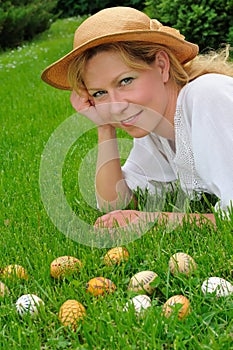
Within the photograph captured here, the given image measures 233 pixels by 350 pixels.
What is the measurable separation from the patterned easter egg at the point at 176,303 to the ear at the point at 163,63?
105 cm

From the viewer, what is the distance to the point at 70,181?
131 inches

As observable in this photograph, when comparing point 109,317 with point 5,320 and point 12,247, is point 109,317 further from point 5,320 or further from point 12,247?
point 12,247

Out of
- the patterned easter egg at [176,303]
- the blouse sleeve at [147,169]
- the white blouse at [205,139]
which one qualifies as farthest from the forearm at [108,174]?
the patterned easter egg at [176,303]

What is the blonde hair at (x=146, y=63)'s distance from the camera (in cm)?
237

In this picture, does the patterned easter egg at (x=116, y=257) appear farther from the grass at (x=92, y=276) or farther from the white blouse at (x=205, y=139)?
the white blouse at (x=205, y=139)

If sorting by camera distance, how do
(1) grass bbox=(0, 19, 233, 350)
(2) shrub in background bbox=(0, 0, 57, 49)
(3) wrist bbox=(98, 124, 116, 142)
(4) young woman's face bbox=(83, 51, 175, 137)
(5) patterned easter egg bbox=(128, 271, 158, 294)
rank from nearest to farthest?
(1) grass bbox=(0, 19, 233, 350) → (5) patterned easter egg bbox=(128, 271, 158, 294) → (4) young woman's face bbox=(83, 51, 175, 137) → (3) wrist bbox=(98, 124, 116, 142) → (2) shrub in background bbox=(0, 0, 57, 49)

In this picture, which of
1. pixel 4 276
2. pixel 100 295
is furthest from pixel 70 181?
pixel 100 295

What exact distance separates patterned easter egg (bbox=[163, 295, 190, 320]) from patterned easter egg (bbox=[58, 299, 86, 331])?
250 millimetres

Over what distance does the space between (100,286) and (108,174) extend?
0.97 meters

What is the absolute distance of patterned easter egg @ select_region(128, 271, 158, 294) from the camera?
1.93 m

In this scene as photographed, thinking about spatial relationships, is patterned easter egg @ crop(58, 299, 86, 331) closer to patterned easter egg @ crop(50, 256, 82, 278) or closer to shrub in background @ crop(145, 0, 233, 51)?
patterned easter egg @ crop(50, 256, 82, 278)

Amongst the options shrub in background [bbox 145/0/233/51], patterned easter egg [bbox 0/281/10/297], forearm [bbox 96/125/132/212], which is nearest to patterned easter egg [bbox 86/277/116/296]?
patterned easter egg [bbox 0/281/10/297]

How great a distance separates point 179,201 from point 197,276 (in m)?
0.89

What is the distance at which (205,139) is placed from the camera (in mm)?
2303
